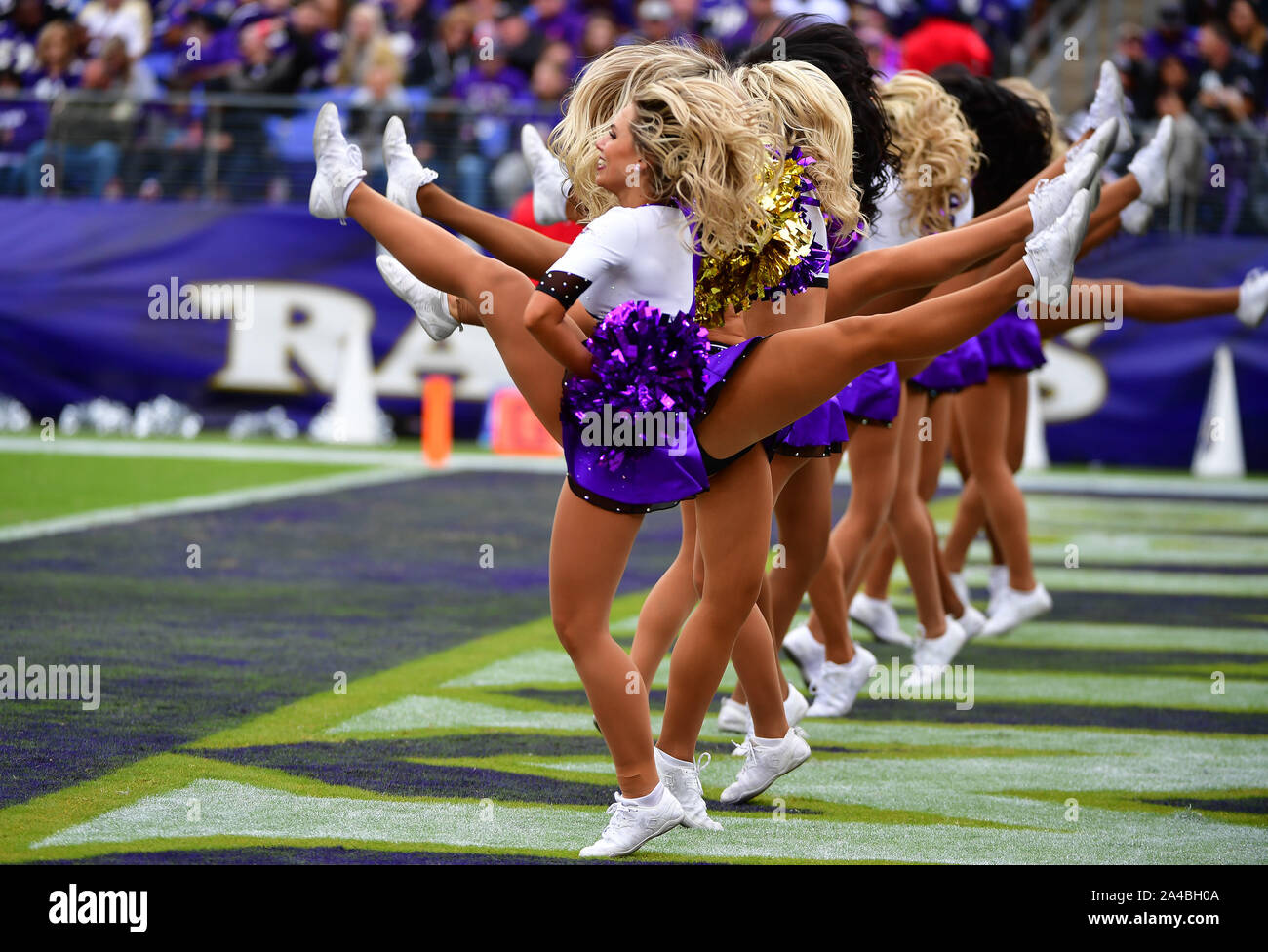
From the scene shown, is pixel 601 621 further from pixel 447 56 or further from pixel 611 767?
pixel 447 56

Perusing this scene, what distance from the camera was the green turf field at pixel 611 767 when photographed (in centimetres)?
388

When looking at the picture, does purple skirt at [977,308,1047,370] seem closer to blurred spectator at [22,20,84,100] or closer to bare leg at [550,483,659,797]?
bare leg at [550,483,659,797]

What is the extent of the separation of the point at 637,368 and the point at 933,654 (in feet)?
9.31

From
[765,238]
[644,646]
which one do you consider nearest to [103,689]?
[644,646]

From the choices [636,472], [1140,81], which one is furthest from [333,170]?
[1140,81]

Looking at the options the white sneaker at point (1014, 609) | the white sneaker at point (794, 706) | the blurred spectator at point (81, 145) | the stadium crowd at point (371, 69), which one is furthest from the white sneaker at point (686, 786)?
the blurred spectator at point (81, 145)

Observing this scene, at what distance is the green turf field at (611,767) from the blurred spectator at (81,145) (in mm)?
6998

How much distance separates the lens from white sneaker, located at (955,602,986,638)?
6801 mm

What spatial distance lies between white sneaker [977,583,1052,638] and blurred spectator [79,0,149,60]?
11365 mm

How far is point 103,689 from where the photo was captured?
529 cm

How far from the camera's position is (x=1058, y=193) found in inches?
162

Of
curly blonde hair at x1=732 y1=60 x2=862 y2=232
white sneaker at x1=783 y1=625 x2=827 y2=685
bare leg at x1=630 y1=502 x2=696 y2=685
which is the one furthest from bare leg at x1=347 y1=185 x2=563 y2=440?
white sneaker at x1=783 y1=625 x2=827 y2=685
